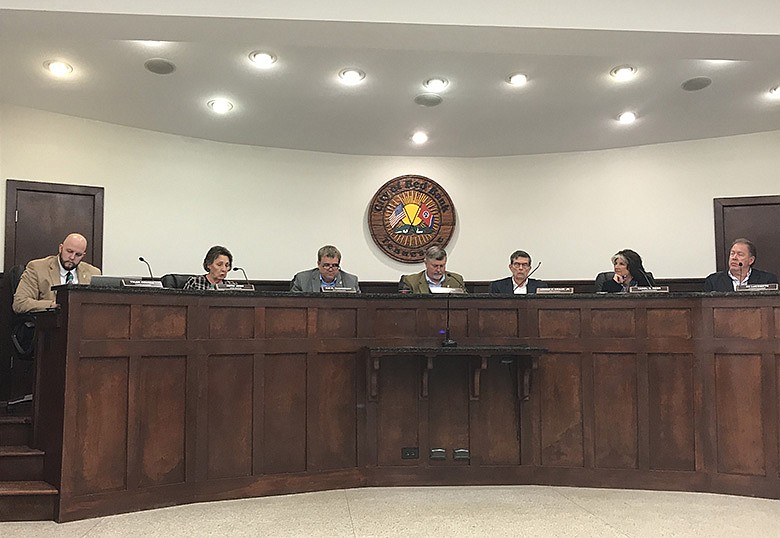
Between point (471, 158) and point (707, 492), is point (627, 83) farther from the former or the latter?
point (707, 492)

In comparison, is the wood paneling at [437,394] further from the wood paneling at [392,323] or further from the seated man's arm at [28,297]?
the seated man's arm at [28,297]

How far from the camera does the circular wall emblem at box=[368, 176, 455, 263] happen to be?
7.05 metres

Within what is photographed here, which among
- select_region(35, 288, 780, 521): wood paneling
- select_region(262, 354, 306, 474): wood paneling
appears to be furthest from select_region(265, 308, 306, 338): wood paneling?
select_region(262, 354, 306, 474): wood paneling

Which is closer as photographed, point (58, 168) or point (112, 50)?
point (112, 50)

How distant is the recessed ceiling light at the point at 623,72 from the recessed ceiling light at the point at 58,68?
3.78 meters

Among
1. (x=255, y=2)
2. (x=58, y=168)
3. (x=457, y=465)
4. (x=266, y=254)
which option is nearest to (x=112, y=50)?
(x=255, y=2)

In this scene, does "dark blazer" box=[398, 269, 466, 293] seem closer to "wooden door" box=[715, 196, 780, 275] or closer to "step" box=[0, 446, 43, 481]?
"step" box=[0, 446, 43, 481]

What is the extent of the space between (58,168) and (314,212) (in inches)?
91.5

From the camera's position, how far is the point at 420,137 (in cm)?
652

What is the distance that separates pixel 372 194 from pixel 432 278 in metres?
2.09

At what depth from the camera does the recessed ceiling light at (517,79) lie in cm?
502

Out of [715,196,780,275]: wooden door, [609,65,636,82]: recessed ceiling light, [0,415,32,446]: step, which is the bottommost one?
[0,415,32,446]: step

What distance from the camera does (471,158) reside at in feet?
23.6

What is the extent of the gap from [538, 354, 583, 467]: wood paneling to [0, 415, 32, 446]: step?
2.87 metres
